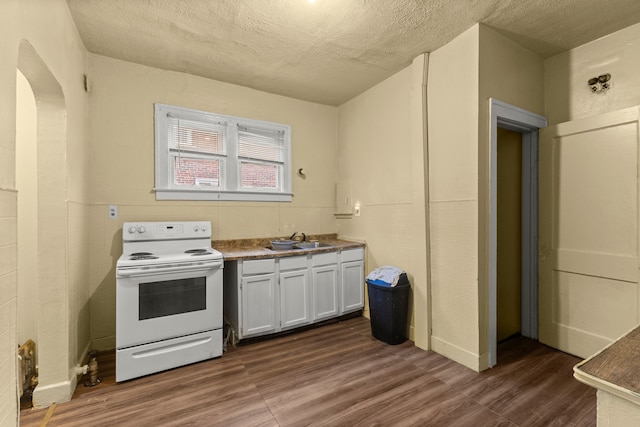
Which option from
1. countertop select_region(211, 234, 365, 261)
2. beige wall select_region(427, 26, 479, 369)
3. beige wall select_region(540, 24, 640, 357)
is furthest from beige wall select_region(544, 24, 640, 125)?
countertop select_region(211, 234, 365, 261)

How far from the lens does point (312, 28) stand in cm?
240

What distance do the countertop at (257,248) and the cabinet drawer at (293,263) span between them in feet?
0.18

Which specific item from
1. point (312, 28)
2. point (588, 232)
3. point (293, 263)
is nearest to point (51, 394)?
point (293, 263)

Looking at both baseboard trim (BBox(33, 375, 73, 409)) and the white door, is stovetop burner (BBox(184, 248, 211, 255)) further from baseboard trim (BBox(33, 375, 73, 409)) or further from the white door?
the white door

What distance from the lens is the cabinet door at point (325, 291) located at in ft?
10.7

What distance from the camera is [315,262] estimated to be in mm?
3256

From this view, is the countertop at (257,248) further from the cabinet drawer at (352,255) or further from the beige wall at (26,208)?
the beige wall at (26,208)

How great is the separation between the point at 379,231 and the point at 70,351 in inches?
116

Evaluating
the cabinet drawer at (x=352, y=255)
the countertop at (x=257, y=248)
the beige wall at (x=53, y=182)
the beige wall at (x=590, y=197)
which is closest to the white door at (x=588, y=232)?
the beige wall at (x=590, y=197)

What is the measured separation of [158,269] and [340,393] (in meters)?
1.68

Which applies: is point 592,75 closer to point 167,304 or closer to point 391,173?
point 391,173

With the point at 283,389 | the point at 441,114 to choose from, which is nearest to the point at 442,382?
the point at 283,389

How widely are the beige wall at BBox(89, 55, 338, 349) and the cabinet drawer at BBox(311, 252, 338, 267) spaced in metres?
0.69

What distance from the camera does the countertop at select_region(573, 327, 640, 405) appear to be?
0.78 meters
